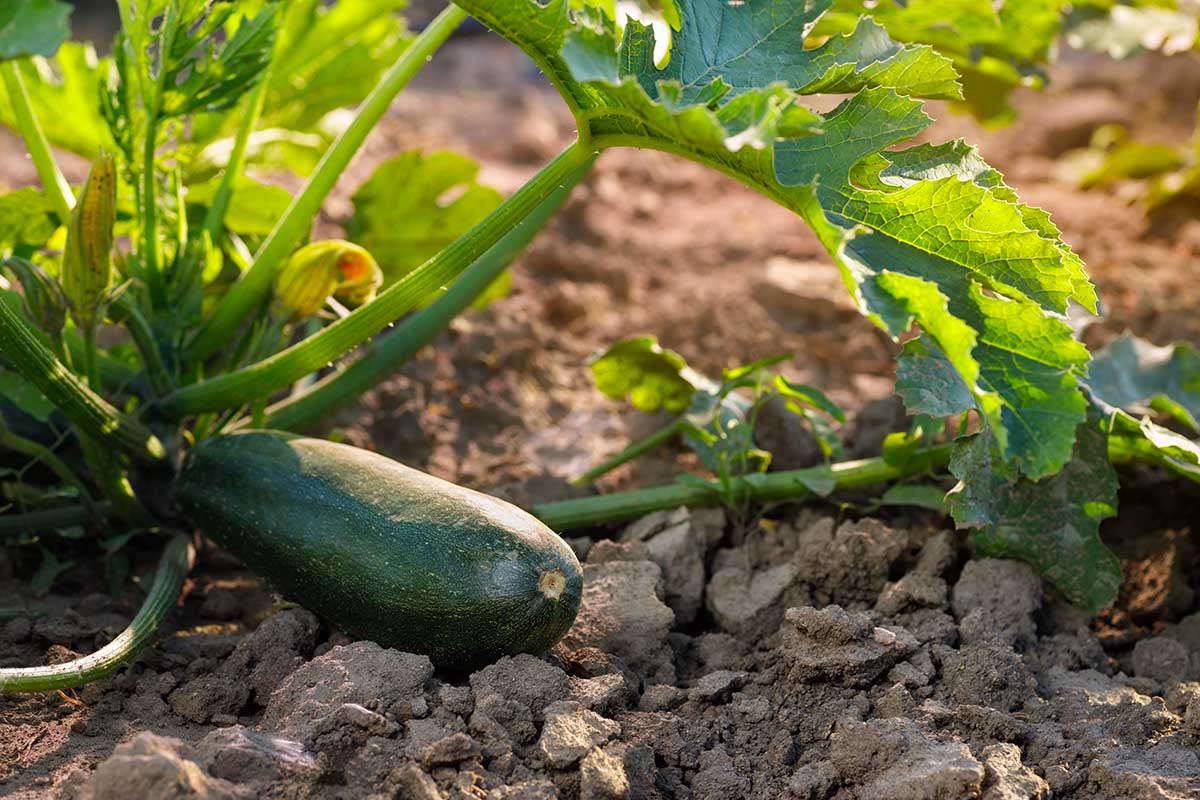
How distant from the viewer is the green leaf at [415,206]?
8.60 ft

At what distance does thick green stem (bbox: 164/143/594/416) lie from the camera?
5.97ft

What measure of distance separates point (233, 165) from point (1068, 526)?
1.64 meters

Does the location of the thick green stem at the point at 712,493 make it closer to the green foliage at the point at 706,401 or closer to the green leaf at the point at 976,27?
the green foliage at the point at 706,401

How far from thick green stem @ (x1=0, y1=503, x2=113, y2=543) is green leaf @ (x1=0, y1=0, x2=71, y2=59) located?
0.84m

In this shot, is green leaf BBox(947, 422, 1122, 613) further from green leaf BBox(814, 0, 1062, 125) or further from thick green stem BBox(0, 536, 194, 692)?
thick green stem BBox(0, 536, 194, 692)

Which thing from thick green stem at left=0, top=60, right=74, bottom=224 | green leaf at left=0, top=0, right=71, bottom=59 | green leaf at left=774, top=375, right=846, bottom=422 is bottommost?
green leaf at left=774, top=375, right=846, bottom=422

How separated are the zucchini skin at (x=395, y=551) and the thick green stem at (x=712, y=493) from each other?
13.7 inches

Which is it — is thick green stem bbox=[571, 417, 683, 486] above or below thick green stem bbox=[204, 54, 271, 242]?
below

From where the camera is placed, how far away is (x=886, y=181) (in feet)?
5.76

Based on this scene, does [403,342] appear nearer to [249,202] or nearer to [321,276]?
[321,276]

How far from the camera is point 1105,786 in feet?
5.08

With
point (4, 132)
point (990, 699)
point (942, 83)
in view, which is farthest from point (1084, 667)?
point (4, 132)

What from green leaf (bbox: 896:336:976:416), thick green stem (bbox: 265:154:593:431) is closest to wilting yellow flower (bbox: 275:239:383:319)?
thick green stem (bbox: 265:154:593:431)

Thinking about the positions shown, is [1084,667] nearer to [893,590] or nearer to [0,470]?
[893,590]
